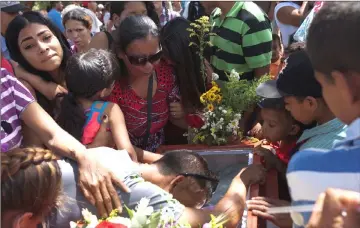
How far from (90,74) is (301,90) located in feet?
3.37

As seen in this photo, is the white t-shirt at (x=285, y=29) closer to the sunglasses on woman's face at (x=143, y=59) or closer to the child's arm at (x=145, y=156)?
the sunglasses on woman's face at (x=143, y=59)

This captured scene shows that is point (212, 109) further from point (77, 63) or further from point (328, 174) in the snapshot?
point (328, 174)

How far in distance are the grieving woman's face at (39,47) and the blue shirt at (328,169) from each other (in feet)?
5.97

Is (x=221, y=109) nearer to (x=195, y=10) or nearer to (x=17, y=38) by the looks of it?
(x=17, y=38)

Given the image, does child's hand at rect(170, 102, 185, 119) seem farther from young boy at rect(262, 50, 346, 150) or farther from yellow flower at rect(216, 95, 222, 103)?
young boy at rect(262, 50, 346, 150)

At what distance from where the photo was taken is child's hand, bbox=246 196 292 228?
2004mm

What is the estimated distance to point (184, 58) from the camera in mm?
2980

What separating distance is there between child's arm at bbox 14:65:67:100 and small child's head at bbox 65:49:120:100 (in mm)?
168

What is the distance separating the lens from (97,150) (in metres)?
2.05

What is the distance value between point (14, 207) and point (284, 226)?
1010 millimetres

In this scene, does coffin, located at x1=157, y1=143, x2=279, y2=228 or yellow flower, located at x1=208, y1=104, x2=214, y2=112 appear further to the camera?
yellow flower, located at x1=208, y1=104, x2=214, y2=112

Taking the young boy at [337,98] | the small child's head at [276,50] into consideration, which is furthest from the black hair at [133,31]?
the small child's head at [276,50]

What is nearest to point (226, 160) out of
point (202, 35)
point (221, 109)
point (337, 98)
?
point (221, 109)

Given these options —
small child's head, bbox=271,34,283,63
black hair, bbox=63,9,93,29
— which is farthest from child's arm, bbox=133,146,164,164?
small child's head, bbox=271,34,283,63
